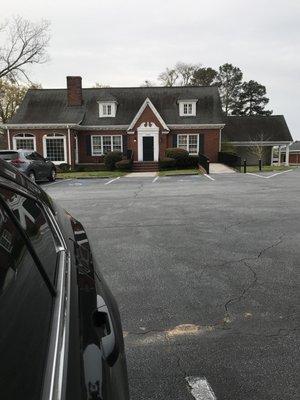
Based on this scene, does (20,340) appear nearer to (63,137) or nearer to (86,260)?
(86,260)

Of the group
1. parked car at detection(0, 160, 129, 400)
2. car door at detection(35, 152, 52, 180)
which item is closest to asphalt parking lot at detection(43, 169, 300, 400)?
parked car at detection(0, 160, 129, 400)

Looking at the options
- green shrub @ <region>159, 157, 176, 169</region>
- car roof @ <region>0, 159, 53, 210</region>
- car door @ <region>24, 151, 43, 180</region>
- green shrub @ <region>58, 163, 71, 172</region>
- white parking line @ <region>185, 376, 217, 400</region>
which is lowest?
green shrub @ <region>58, 163, 71, 172</region>

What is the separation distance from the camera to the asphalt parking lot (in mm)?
3006

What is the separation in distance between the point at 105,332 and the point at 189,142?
33.2 metres

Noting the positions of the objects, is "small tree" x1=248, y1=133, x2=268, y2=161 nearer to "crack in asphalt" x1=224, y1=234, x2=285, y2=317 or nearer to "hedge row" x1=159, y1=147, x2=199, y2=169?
"hedge row" x1=159, y1=147, x2=199, y2=169

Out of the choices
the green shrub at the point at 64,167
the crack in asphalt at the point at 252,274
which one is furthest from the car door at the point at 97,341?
the green shrub at the point at 64,167

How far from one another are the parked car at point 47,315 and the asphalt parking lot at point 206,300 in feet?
3.90

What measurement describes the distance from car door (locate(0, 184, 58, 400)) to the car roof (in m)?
0.06

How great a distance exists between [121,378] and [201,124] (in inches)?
1311

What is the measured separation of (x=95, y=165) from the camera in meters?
33.6

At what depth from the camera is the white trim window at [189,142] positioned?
1351 inches

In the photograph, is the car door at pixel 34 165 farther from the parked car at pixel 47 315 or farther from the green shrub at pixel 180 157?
the parked car at pixel 47 315

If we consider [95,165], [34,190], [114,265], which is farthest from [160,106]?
[34,190]

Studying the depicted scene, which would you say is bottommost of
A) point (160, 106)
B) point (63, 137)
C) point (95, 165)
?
point (95, 165)
